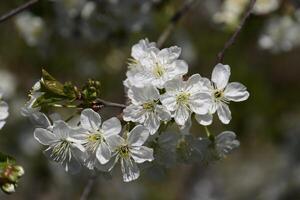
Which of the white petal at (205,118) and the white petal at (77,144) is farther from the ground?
the white petal at (205,118)

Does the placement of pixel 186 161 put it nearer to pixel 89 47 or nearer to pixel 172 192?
pixel 89 47

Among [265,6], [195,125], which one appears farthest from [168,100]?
[195,125]

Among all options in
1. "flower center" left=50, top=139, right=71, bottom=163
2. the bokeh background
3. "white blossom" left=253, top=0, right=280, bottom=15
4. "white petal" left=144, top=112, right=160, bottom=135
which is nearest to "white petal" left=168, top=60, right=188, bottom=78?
"white petal" left=144, top=112, right=160, bottom=135

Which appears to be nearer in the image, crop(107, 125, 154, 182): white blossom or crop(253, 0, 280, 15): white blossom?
crop(107, 125, 154, 182): white blossom

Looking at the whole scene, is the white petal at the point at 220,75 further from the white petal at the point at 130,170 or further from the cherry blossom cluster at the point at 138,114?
the white petal at the point at 130,170

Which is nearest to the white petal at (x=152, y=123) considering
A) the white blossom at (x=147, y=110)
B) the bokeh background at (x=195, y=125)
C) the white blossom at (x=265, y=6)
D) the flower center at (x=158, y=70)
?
the white blossom at (x=147, y=110)

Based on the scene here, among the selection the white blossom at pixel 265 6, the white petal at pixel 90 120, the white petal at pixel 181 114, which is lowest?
the white petal at pixel 90 120

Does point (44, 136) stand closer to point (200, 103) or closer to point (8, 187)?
point (8, 187)

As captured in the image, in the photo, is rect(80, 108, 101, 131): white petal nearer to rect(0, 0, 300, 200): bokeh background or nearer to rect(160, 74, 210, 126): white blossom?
rect(160, 74, 210, 126): white blossom
